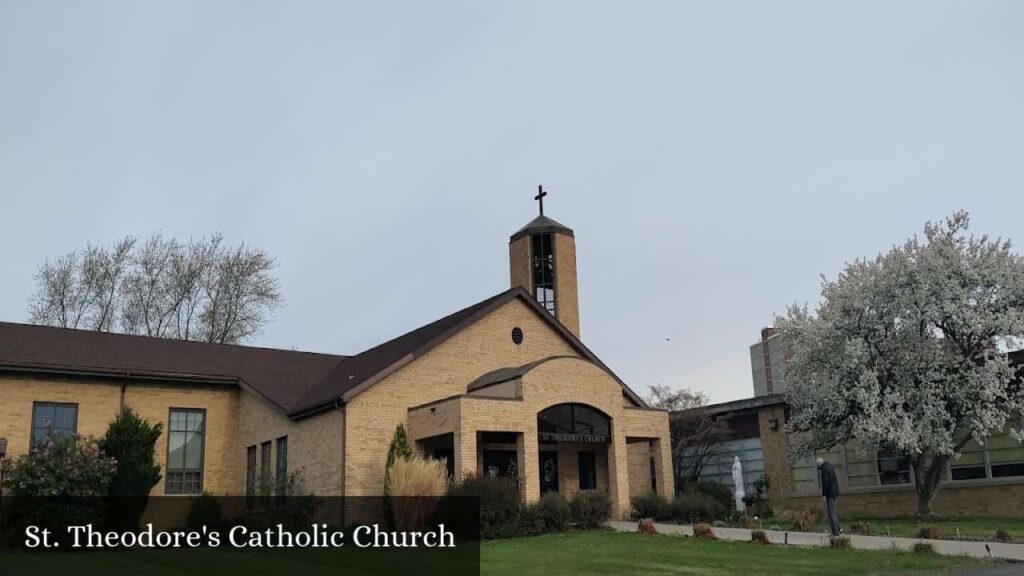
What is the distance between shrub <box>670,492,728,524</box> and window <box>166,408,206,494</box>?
15.3 m

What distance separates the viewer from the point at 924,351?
75.3 feet

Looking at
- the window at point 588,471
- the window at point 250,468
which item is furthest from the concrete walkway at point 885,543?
the window at point 250,468

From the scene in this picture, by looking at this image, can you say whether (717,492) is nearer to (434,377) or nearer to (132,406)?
(434,377)

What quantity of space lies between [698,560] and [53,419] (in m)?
20.5

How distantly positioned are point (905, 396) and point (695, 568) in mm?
12122

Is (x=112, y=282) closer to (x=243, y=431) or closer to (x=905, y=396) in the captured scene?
(x=243, y=431)

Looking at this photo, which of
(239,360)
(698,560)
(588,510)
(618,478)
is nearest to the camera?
(698,560)

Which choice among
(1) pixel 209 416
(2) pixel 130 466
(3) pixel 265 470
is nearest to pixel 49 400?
(2) pixel 130 466

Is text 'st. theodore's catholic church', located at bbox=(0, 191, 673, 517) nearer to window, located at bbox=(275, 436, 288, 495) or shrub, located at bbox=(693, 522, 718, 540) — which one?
window, located at bbox=(275, 436, 288, 495)

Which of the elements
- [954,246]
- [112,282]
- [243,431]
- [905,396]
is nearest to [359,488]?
[243,431]

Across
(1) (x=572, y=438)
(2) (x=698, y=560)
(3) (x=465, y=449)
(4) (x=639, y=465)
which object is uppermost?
(1) (x=572, y=438)

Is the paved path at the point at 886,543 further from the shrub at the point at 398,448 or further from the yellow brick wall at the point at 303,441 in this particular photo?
the yellow brick wall at the point at 303,441

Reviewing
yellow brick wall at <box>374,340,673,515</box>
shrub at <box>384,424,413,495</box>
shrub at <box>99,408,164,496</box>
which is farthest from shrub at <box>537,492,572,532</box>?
shrub at <box>99,408,164,496</box>
